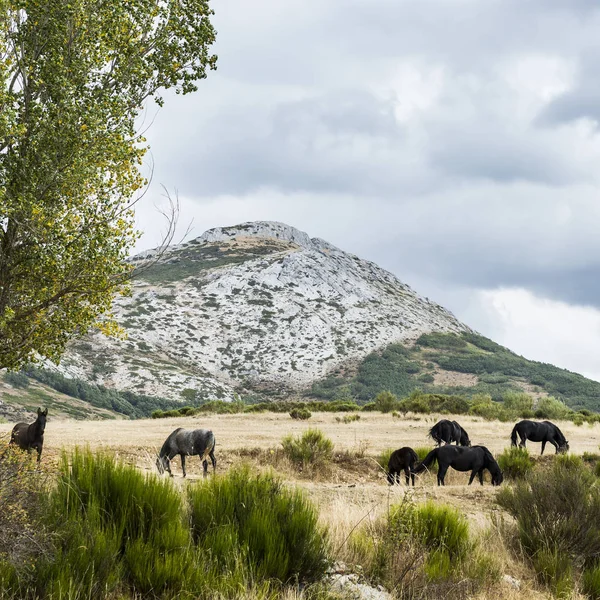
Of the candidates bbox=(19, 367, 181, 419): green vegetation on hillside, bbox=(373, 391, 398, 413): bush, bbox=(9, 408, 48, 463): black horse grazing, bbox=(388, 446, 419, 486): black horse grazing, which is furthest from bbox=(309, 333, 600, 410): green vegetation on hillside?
bbox=(9, 408, 48, 463): black horse grazing

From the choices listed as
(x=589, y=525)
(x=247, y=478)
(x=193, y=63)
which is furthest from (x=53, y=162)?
(x=589, y=525)

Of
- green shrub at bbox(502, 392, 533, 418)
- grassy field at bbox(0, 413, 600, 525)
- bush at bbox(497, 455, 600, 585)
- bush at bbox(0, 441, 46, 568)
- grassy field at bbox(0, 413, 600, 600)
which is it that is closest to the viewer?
bush at bbox(0, 441, 46, 568)

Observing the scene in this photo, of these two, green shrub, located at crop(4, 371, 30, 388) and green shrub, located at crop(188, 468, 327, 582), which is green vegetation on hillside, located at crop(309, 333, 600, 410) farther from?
green shrub, located at crop(188, 468, 327, 582)

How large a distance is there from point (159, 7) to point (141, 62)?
1627 mm

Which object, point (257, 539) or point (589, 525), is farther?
point (589, 525)

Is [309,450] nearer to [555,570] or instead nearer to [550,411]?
[555,570]

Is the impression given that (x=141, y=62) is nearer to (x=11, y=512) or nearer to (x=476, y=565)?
(x=11, y=512)

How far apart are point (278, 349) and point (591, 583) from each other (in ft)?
459

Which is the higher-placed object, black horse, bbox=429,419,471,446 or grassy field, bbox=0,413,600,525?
black horse, bbox=429,419,471,446

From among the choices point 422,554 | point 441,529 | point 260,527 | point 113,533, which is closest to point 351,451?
point 441,529

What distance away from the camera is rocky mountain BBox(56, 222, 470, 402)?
12044 centimetres

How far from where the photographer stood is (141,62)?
1251 cm

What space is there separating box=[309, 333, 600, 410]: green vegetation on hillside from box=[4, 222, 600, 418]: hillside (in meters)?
0.42

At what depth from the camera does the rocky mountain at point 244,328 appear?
120438mm
